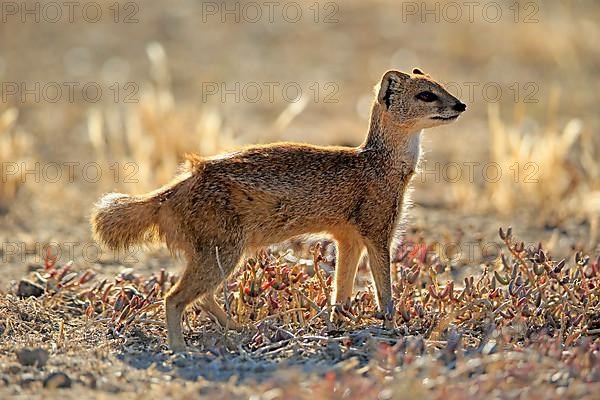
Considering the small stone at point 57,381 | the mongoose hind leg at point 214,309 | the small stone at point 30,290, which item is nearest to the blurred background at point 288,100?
the small stone at point 30,290

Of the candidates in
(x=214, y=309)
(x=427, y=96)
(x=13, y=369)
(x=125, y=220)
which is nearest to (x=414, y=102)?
(x=427, y=96)

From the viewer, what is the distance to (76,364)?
498 cm

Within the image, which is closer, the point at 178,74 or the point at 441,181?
the point at 441,181

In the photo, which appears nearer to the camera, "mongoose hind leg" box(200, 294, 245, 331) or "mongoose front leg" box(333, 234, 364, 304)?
"mongoose hind leg" box(200, 294, 245, 331)

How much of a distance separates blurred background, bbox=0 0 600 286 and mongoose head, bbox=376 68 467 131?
3.83 feet

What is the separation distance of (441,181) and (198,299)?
5.50 m

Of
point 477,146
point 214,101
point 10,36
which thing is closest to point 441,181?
point 477,146

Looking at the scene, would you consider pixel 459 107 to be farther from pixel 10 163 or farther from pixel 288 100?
pixel 288 100

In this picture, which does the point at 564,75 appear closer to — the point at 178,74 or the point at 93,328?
the point at 178,74

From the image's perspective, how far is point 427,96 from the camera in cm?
622

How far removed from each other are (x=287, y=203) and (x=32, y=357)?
5.29 feet

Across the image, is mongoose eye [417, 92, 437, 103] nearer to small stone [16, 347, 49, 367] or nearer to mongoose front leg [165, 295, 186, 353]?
mongoose front leg [165, 295, 186, 353]

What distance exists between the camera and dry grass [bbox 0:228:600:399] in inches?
179

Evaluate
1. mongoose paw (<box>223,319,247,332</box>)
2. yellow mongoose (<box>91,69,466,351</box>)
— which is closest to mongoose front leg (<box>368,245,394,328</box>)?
yellow mongoose (<box>91,69,466,351</box>)
